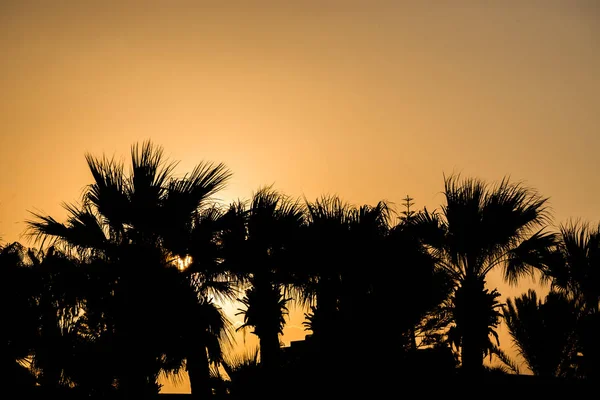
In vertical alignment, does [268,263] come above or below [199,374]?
above

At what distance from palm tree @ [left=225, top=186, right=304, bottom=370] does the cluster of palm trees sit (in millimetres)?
35

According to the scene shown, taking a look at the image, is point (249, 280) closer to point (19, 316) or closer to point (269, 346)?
Result: point (269, 346)

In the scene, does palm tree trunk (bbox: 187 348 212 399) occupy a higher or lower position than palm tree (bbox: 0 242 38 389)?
lower

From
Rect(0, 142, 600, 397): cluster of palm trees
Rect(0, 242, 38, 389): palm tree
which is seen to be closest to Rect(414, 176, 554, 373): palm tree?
Rect(0, 142, 600, 397): cluster of palm trees

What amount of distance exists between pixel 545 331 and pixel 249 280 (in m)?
11.3

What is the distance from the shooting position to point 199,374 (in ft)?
41.4

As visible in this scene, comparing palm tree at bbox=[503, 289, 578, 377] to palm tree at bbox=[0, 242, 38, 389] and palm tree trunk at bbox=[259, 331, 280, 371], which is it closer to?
palm tree trunk at bbox=[259, 331, 280, 371]

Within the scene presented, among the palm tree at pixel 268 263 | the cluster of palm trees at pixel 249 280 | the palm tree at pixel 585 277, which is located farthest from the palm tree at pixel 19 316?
the palm tree at pixel 585 277

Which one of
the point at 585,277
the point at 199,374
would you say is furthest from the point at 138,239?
the point at 585,277

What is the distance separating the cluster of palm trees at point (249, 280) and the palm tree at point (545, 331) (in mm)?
2360

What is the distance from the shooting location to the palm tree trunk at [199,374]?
491 inches

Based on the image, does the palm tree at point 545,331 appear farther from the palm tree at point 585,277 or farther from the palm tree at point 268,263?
the palm tree at point 268,263

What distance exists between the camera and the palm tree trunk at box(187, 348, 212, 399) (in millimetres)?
12461

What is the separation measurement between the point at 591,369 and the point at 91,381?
1306 centimetres
